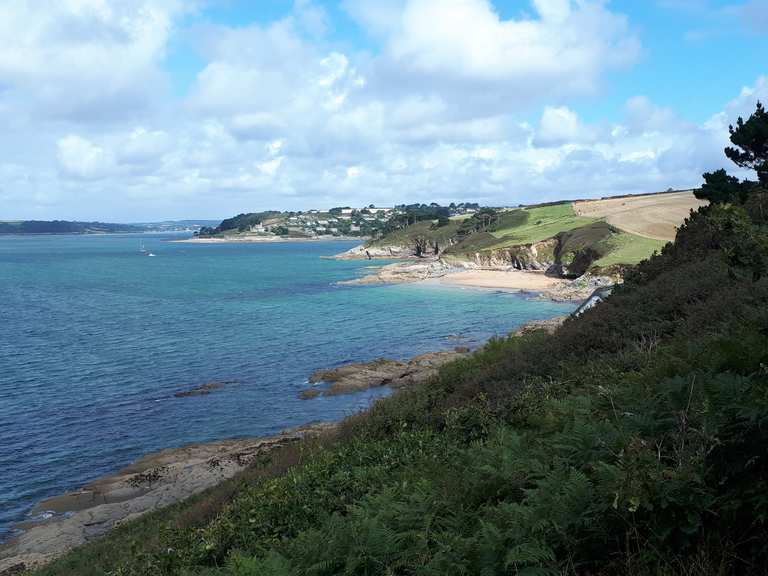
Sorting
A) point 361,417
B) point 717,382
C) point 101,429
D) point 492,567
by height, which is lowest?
point 101,429

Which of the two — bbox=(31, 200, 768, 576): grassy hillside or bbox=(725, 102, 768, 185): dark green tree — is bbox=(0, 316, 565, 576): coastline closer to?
bbox=(31, 200, 768, 576): grassy hillside

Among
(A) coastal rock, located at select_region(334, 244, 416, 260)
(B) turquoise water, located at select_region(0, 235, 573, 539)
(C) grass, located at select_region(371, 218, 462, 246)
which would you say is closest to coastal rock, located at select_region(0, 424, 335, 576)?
(B) turquoise water, located at select_region(0, 235, 573, 539)

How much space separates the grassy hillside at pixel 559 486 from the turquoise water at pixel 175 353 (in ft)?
47.2

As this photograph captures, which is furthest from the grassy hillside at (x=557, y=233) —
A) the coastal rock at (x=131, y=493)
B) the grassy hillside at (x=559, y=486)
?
the grassy hillside at (x=559, y=486)

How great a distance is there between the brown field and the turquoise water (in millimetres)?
34244

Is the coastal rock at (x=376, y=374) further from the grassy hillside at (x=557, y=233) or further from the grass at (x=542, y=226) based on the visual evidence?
the grass at (x=542, y=226)

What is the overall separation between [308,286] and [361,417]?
74058 mm

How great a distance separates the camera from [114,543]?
14008 mm

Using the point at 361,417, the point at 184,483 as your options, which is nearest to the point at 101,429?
the point at 184,483

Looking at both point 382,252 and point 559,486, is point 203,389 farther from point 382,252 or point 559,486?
point 382,252

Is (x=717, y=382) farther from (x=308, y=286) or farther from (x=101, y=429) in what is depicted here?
(x=308, y=286)

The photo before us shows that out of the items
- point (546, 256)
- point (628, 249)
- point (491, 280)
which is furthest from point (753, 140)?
point (546, 256)

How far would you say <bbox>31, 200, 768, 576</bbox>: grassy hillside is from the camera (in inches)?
174

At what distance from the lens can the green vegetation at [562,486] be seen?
4402 mm
